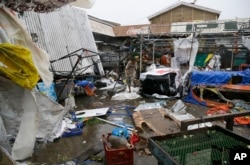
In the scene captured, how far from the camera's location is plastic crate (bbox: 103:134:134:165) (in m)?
3.37

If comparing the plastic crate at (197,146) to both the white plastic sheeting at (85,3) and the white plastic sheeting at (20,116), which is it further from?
the white plastic sheeting at (85,3)

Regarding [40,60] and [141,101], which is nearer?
[40,60]

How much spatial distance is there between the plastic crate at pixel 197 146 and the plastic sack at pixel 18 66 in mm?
2232

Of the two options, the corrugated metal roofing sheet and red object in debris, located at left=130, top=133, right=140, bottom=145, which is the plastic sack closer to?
red object in debris, located at left=130, top=133, right=140, bottom=145

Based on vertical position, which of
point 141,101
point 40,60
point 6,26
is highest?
point 6,26

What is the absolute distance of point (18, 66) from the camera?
11.2 feet

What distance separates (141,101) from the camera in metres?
8.30

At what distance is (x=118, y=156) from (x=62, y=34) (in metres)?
8.13

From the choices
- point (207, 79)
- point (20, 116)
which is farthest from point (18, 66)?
point (207, 79)

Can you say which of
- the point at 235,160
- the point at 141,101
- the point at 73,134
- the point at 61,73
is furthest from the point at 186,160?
the point at 61,73

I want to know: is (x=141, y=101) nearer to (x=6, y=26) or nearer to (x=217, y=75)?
(x=217, y=75)

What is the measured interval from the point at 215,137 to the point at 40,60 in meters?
3.13

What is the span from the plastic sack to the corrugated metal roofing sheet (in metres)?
4.27

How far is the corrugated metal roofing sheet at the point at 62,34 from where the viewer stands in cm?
890
